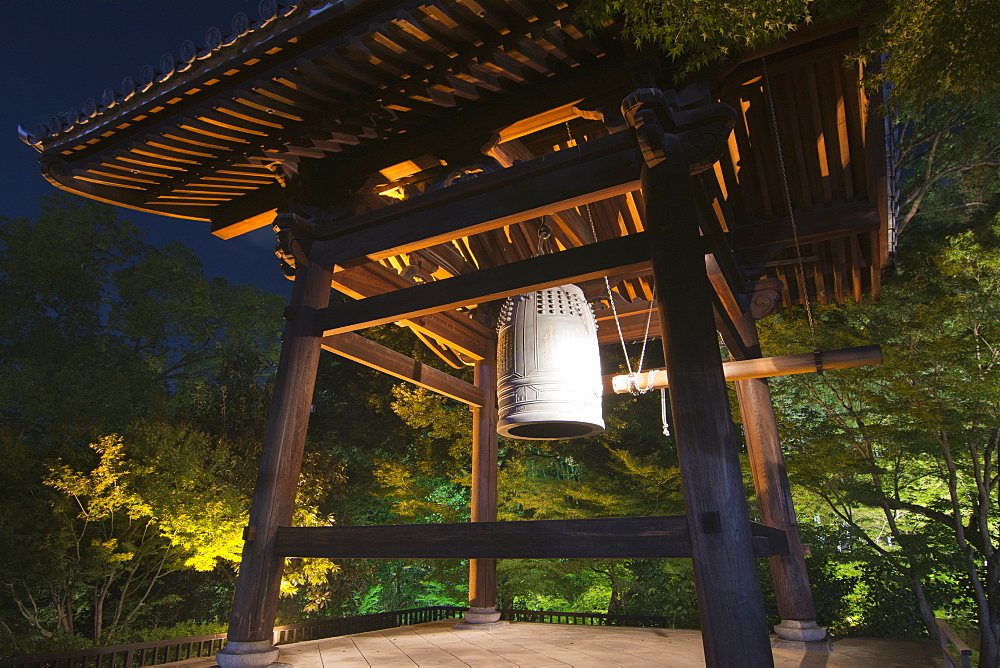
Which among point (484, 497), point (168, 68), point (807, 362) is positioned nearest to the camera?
point (168, 68)

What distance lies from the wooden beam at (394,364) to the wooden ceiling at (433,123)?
0.49m

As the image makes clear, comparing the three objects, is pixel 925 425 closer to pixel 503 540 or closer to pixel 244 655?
Answer: pixel 503 540

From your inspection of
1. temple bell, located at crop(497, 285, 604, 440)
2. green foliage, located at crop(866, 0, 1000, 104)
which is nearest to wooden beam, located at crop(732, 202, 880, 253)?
green foliage, located at crop(866, 0, 1000, 104)

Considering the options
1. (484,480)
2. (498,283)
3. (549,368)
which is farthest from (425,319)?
(498,283)

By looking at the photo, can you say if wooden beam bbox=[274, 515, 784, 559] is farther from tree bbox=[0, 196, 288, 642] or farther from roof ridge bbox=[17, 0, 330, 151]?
tree bbox=[0, 196, 288, 642]

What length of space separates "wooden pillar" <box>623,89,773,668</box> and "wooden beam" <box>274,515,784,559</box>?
144mm

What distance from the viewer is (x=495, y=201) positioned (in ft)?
10.7

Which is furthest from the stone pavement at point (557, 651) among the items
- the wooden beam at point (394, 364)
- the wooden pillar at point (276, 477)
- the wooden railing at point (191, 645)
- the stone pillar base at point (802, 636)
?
the wooden railing at point (191, 645)

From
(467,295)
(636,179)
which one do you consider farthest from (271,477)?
(636,179)

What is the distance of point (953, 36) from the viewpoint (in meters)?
2.63

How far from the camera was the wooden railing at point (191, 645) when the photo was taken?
5672mm

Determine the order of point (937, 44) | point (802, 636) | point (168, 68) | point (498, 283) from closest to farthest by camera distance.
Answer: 1. point (937, 44)
2. point (498, 283)
3. point (168, 68)
4. point (802, 636)

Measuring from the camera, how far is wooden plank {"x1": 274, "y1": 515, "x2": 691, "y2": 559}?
229 cm

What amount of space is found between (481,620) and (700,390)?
14.2ft
